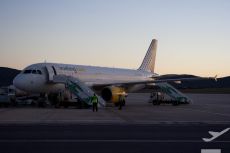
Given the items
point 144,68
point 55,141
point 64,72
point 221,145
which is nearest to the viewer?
point 221,145

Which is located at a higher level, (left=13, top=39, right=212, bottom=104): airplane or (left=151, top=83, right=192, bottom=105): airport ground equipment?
(left=13, top=39, right=212, bottom=104): airplane

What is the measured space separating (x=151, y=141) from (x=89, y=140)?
6.63ft

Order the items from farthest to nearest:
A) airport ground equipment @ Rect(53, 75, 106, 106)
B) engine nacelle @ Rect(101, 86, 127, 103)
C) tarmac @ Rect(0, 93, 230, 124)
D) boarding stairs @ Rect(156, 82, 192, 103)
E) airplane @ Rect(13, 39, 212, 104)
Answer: boarding stairs @ Rect(156, 82, 192, 103)
engine nacelle @ Rect(101, 86, 127, 103)
airplane @ Rect(13, 39, 212, 104)
airport ground equipment @ Rect(53, 75, 106, 106)
tarmac @ Rect(0, 93, 230, 124)

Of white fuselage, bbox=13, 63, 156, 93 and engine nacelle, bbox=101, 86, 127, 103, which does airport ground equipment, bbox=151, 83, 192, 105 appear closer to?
white fuselage, bbox=13, 63, 156, 93

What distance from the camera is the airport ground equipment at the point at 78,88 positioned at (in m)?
36.6

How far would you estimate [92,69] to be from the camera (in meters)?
45.1

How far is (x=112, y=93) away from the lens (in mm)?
39844

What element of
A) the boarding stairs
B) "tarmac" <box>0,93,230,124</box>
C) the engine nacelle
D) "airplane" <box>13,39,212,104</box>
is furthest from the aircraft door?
the boarding stairs

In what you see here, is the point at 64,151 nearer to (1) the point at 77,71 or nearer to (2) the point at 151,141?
(2) the point at 151,141

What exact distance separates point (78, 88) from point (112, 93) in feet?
12.4

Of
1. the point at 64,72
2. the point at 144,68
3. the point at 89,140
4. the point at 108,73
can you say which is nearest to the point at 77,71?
the point at 64,72

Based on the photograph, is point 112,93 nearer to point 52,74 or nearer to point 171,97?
point 52,74

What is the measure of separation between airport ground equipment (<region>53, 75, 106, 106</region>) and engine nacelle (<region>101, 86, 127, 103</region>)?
2.83m

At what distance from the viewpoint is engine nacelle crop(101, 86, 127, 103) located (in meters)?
39.8
